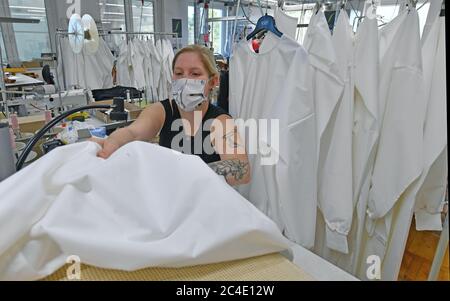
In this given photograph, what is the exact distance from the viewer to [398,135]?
99 centimetres

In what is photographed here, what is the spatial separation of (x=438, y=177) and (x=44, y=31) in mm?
4808

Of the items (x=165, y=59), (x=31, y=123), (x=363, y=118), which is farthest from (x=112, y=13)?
(x=363, y=118)

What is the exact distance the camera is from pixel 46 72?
7.97 ft

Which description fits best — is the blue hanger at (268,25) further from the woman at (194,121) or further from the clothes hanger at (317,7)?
the woman at (194,121)

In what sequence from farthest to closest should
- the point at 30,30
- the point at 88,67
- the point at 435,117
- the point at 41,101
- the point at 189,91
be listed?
the point at 30,30
the point at 88,67
the point at 41,101
the point at 189,91
the point at 435,117

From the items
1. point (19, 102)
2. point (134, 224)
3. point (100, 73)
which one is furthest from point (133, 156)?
point (100, 73)

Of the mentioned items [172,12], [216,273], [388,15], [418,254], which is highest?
[172,12]

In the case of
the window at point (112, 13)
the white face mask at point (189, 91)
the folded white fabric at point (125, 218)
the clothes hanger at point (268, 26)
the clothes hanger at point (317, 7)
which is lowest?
the folded white fabric at point (125, 218)

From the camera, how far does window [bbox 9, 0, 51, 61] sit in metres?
3.89

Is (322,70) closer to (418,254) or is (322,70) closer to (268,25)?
(268,25)

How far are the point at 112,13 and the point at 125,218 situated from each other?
5.10 m

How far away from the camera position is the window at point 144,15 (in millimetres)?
4957

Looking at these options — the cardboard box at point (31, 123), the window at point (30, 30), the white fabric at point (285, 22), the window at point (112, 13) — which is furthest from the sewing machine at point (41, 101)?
the window at point (112, 13)
